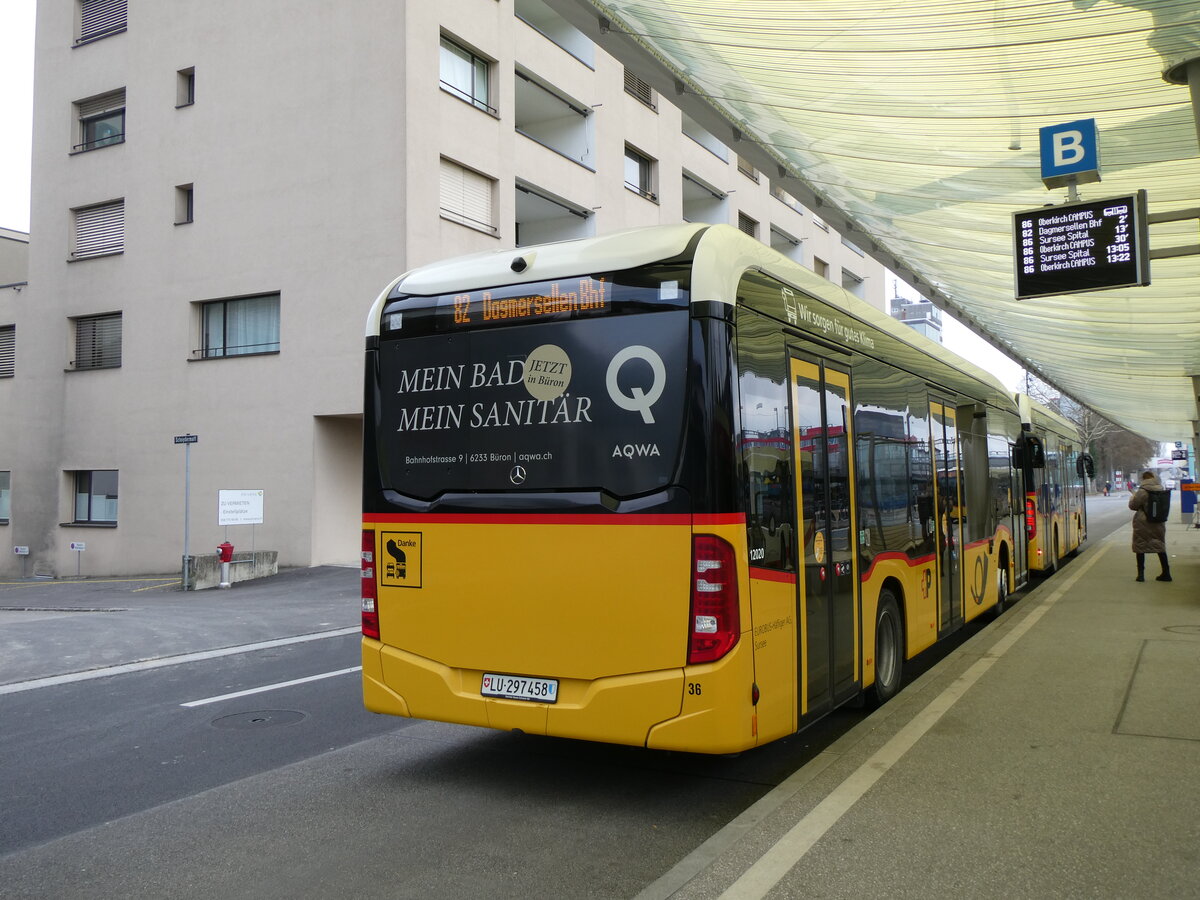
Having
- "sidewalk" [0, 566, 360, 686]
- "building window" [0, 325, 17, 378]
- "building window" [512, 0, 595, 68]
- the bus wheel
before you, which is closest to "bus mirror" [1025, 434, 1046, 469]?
the bus wheel

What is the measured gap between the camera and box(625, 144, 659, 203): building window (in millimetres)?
29281

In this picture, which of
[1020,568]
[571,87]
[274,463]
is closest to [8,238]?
[274,463]

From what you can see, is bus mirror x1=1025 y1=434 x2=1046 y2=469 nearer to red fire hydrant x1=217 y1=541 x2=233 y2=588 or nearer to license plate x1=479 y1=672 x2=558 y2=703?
license plate x1=479 y1=672 x2=558 y2=703


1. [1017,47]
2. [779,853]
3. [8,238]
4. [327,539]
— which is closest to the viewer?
[779,853]

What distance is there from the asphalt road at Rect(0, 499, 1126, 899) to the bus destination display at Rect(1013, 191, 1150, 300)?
4270mm

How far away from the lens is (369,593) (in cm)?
596

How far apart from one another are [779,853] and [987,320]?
868 inches

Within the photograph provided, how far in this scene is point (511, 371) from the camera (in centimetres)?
554

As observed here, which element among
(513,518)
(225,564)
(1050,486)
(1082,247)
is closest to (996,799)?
(513,518)

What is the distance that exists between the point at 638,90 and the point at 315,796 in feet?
88.8

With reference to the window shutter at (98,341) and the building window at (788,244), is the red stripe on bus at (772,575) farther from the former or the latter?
the building window at (788,244)

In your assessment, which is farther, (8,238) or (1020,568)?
(8,238)

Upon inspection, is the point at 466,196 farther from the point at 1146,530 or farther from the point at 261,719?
the point at 261,719

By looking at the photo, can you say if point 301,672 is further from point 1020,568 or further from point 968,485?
point 1020,568
